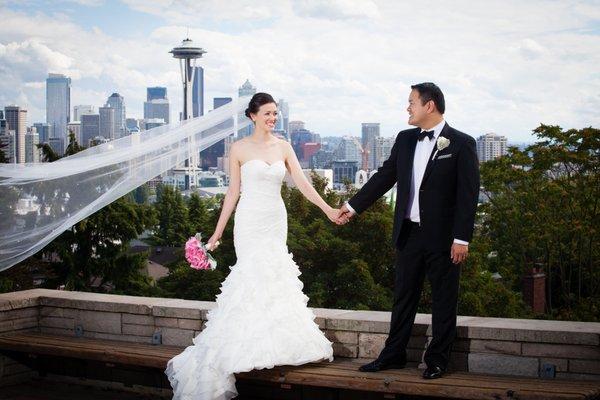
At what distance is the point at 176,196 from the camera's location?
186ft

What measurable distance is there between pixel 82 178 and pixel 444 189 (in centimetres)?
322

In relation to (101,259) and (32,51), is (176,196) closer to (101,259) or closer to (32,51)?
(101,259)

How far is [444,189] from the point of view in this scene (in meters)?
4.95

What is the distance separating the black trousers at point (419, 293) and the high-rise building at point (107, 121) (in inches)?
4121

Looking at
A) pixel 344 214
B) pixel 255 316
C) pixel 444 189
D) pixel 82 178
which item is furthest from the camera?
pixel 82 178

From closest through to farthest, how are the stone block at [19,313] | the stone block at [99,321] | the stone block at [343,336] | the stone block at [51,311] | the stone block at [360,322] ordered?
the stone block at [360,322] < the stone block at [343,336] < the stone block at [99,321] < the stone block at [19,313] < the stone block at [51,311]

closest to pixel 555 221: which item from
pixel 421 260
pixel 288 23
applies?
pixel 421 260

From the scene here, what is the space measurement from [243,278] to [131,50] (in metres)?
162

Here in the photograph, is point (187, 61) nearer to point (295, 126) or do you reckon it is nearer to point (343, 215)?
point (295, 126)

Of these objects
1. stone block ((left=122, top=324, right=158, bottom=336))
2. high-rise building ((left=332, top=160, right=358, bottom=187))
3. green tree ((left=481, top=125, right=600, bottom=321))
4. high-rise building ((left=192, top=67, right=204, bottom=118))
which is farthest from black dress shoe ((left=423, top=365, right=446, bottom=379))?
high-rise building ((left=192, top=67, right=204, bottom=118))

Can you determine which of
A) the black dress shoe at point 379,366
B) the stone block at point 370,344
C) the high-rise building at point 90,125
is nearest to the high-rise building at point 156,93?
the high-rise building at point 90,125

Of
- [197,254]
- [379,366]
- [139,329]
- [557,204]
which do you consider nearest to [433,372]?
[379,366]

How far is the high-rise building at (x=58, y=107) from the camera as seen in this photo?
12229 cm

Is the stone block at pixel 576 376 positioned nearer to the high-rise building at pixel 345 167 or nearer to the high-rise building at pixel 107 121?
the high-rise building at pixel 345 167
